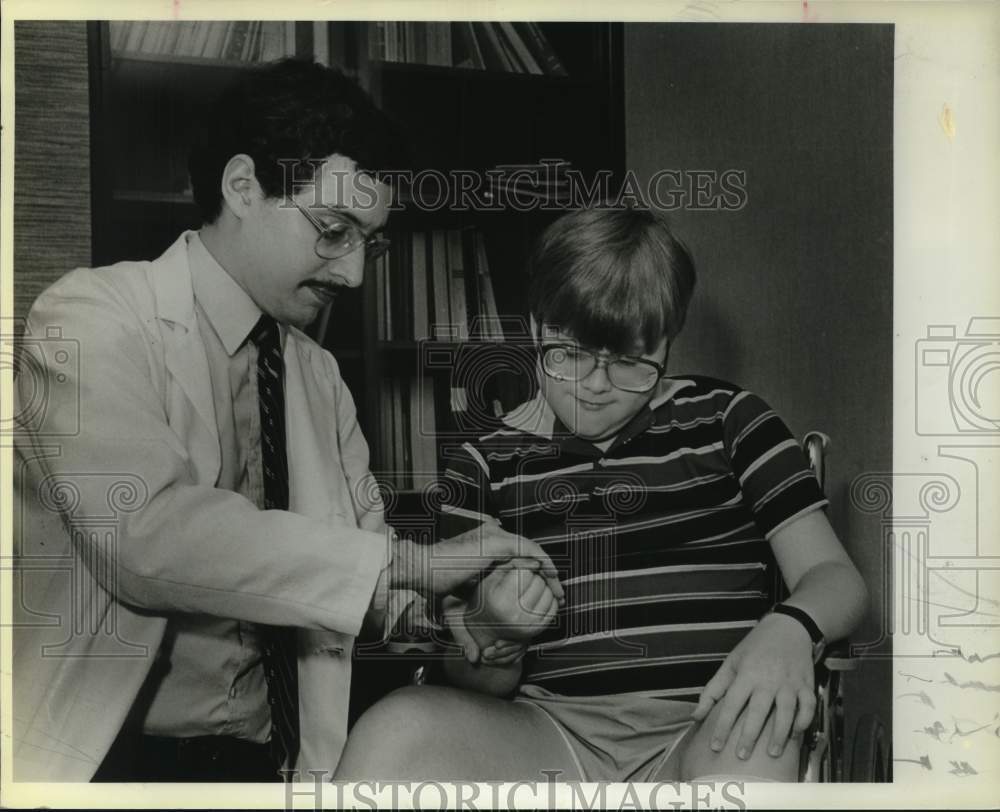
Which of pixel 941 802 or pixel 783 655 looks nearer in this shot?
pixel 783 655

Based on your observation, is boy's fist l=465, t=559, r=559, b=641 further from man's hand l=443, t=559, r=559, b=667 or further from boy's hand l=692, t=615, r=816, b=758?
boy's hand l=692, t=615, r=816, b=758

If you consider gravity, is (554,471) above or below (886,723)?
above

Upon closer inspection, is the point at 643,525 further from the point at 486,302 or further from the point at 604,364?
the point at 486,302

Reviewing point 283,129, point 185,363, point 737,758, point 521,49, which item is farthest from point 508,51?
point 737,758

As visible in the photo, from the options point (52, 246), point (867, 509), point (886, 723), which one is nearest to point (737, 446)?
point (867, 509)

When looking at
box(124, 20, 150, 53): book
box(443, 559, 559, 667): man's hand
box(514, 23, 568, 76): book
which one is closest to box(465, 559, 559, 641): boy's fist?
box(443, 559, 559, 667): man's hand

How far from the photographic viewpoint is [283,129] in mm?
1468

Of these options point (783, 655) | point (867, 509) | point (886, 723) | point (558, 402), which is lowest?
point (886, 723)

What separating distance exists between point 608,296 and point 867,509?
0.53 metres

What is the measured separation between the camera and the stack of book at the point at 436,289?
1.50m

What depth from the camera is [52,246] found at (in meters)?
1.50

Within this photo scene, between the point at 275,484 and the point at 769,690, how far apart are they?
787 millimetres

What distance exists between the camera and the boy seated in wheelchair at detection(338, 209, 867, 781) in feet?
4.88

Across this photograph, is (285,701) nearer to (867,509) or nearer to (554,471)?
(554,471)
